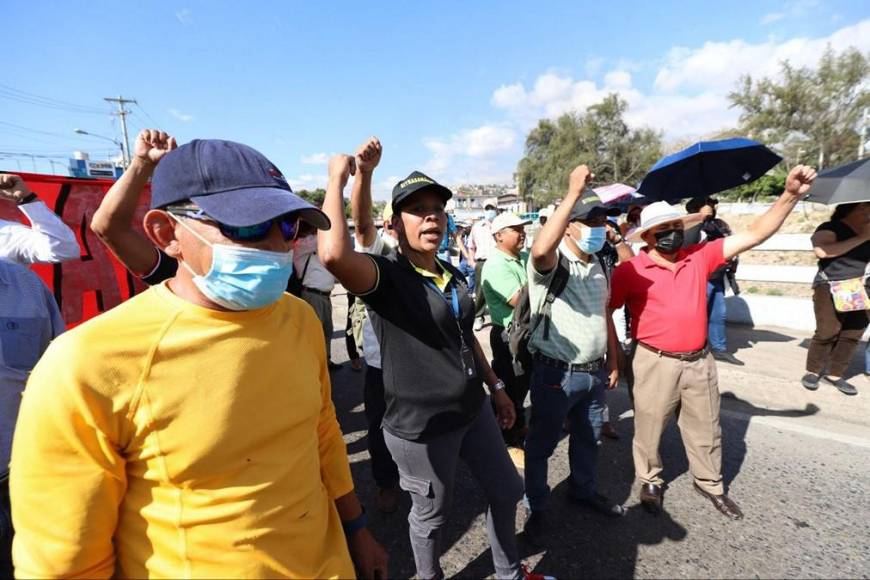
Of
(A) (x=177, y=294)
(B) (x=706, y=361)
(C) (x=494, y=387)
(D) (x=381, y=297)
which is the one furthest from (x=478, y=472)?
(B) (x=706, y=361)

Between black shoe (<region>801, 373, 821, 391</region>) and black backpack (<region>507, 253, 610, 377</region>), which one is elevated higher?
black backpack (<region>507, 253, 610, 377</region>)

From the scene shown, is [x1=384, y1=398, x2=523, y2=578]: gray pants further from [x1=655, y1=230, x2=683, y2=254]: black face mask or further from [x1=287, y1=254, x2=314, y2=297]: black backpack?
[x1=287, y1=254, x2=314, y2=297]: black backpack

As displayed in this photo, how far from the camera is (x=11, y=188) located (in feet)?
7.39

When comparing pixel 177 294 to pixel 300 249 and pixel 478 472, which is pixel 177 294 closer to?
pixel 478 472

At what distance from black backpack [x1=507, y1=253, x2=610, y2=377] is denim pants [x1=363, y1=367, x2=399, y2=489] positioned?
0.97 m

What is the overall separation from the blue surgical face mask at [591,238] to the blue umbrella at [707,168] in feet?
5.31

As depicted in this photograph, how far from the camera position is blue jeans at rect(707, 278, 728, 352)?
5.29m

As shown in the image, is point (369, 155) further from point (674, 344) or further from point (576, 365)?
point (674, 344)

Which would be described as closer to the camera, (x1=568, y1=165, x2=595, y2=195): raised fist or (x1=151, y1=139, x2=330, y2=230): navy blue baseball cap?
(x1=151, y1=139, x2=330, y2=230): navy blue baseball cap

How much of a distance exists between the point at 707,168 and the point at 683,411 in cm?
224

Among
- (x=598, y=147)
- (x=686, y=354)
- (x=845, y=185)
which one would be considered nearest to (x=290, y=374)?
(x=686, y=354)

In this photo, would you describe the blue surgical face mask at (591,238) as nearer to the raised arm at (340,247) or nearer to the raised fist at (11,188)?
the raised arm at (340,247)

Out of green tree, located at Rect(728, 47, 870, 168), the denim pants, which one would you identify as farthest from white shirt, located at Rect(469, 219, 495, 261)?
green tree, located at Rect(728, 47, 870, 168)

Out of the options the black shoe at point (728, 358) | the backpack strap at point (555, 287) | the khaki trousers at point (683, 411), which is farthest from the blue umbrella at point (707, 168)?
→ the black shoe at point (728, 358)
